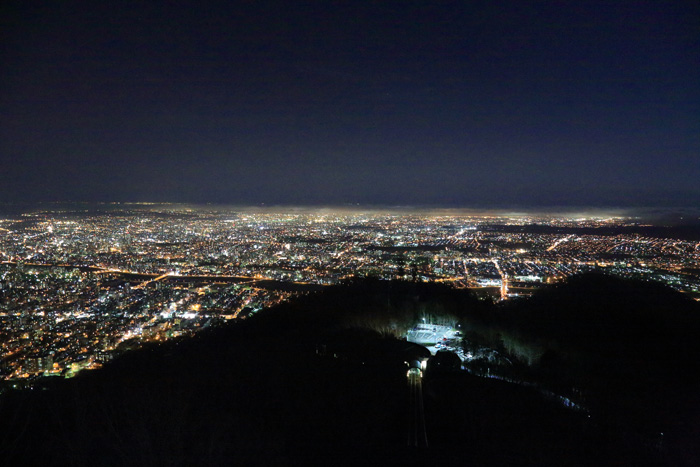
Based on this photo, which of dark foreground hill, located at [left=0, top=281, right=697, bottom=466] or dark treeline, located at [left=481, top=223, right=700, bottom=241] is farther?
dark treeline, located at [left=481, top=223, right=700, bottom=241]

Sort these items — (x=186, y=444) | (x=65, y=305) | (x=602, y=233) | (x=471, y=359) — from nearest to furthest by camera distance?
(x=186, y=444)
(x=471, y=359)
(x=65, y=305)
(x=602, y=233)

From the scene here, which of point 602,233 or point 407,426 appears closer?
point 407,426

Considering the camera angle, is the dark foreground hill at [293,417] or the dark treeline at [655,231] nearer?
the dark foreground hill at [293,417]

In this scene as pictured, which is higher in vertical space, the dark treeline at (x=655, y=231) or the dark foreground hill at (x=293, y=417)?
the dark treeline at (x=655, y=231)

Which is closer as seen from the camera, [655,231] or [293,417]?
[293,417]

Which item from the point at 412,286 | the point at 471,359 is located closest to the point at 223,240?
the point at 412,286

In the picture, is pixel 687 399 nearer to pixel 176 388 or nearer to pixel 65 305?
pixel 176 388

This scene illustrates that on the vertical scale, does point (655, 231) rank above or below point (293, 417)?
above

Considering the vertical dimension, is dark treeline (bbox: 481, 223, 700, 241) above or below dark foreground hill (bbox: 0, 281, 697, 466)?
above
